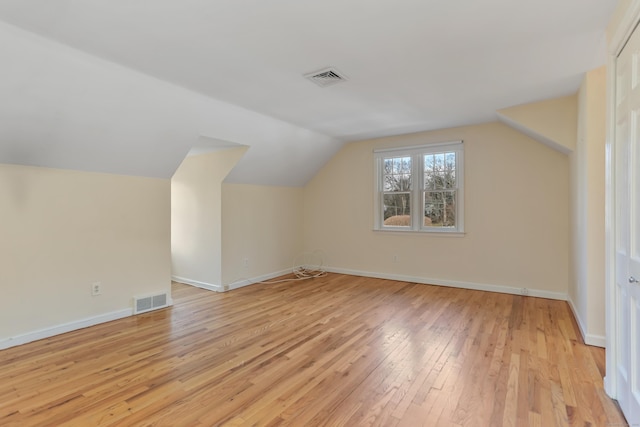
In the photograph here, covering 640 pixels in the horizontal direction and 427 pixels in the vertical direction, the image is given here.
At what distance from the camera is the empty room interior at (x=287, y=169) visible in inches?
79.4

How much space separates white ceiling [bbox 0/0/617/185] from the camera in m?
2.03

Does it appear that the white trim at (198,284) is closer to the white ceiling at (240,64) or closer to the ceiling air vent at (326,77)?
the white ceiling at (240,64)

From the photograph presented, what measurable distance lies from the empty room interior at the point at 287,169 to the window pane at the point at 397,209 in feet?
0.12

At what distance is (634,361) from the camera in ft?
5.81

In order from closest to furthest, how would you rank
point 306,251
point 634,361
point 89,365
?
point 634,361 < point 89,365 < point 306,251

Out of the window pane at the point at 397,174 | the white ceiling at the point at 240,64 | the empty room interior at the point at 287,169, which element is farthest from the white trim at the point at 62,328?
the window pane at the point at 397,174

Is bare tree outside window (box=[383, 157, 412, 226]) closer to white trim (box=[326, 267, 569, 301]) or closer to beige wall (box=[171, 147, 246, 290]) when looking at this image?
white trim (box=[326, 267, 569, 301])

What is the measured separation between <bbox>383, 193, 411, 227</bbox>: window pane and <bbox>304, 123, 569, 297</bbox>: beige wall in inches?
9.2

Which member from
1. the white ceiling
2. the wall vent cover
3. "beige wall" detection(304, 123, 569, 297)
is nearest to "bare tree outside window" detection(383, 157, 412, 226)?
"beige wall" detection(304, 123, 569, 297)

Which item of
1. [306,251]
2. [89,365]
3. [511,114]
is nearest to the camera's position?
[89,365]

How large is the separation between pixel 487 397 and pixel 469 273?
304cm

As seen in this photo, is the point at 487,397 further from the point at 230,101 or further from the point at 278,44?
the point at 230,101

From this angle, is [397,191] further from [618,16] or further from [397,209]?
[618,16]

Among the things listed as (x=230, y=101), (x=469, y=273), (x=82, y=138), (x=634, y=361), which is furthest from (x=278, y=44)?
(x=469, y=273)
